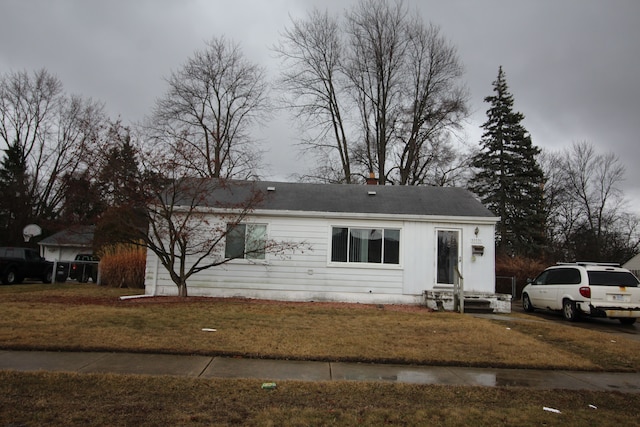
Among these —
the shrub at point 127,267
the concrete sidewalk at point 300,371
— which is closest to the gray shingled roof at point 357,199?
the shrub at point 127,267

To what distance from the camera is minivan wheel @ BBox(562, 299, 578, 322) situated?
1267 centimetres

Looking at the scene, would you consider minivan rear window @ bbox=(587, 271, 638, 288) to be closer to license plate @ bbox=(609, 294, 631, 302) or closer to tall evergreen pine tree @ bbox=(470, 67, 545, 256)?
license plate @ bbox=(609, 294, 631, 302)

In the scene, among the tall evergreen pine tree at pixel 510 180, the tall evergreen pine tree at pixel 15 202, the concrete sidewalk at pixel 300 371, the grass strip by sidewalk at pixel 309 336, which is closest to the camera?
the concrete sidewalk at pixel 300 371

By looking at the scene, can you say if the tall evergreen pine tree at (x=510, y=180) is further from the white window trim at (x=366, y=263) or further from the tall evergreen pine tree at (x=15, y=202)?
the tall evergreen pine tree at (x=15, y=202)

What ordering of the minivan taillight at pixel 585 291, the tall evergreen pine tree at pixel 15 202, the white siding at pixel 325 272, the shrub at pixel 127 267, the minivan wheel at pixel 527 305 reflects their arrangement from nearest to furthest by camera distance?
the minivan taillight at pixel 585 291
the white siding at pixel 325 272
the minivan wheel at pixel 527 305
the shrub at pixel 127 267
the tall evergreen pine tree at pixel 15 202

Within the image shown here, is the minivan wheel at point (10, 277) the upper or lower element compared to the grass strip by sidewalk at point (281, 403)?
upper

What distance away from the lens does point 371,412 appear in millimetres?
4383

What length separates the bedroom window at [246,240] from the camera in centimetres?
1411

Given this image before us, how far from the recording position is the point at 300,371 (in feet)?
19.3

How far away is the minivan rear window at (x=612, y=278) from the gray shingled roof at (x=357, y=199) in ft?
10.6

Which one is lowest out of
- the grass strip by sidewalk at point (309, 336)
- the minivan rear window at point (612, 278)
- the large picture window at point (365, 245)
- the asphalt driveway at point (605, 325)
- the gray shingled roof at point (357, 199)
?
the asphalt driveway at point (605, 325)

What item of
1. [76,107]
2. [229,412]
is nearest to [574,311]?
[229,412]

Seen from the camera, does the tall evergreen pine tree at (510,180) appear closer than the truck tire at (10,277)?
No

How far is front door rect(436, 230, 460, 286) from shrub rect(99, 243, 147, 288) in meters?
11.7
